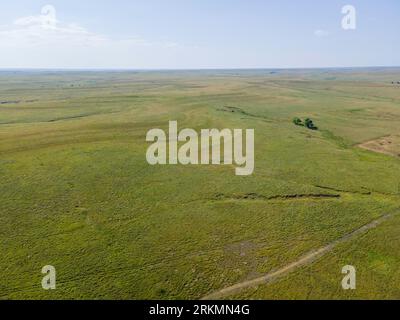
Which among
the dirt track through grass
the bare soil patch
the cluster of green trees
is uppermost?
the cluster of green trees

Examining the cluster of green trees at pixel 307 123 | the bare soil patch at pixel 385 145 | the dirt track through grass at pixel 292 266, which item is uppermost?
the cluster of green trees at pixel 307 123

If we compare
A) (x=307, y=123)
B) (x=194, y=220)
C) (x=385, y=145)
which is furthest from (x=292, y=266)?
(x=307, y=123)

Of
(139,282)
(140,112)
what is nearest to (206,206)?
(139,282)

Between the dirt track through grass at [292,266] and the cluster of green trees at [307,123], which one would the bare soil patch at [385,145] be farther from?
the dirt track through grass at [292,266]

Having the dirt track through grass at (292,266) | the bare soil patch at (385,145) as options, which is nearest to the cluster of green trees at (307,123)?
the bare soil patch at (385,145)

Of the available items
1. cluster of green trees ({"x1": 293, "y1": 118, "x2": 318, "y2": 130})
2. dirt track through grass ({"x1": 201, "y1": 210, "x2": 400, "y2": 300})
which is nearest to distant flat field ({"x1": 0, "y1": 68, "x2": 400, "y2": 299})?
dirt track through grass ({"x1": 201, "y1": 210, "x2": 400, "y2": 300})

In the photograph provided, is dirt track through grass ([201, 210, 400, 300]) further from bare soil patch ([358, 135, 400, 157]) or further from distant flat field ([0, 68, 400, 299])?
bare soil patch ([358, 135, 400, 157])

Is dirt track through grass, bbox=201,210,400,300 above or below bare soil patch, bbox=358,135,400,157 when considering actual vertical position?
below

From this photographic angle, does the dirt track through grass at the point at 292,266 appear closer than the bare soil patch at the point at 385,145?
Yes

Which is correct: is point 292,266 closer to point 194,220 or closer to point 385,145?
point 194,220
